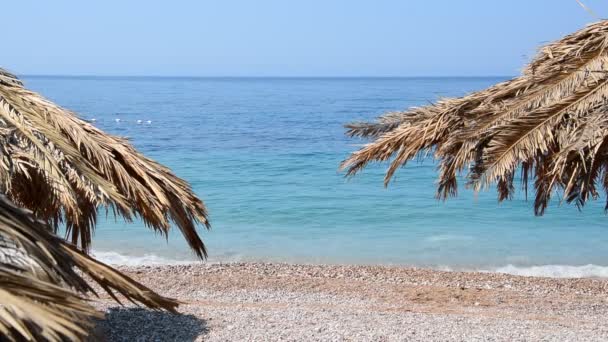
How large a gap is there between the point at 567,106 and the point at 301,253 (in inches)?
340

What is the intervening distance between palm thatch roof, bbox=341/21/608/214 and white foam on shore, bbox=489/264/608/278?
6.23 metres

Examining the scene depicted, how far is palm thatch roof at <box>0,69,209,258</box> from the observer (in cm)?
475

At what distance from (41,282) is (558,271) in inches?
476

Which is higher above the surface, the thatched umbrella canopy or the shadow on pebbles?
the thatched umbrella canopy

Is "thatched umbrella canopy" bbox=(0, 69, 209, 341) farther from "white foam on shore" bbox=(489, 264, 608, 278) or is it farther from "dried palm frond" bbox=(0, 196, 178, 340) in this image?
"white foam on shore" bbox=(489, 264, 608, 278)

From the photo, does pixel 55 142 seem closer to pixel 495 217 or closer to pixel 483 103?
pixel 483 103

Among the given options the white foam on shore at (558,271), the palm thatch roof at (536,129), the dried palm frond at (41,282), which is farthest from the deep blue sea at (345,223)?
the dried palm frond at (41,282)

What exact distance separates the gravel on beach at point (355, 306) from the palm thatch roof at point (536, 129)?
1.30 m

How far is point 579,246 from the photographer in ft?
46.9

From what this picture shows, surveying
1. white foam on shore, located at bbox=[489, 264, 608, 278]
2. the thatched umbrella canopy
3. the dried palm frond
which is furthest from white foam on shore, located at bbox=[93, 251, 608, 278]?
the dried palm frond

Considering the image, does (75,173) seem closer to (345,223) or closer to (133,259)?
(133,259)

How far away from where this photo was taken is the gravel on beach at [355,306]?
20.5 ft

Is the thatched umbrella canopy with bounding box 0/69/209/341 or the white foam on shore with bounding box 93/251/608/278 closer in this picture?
the thatched umbrella canopy with bounding box 0/69/209/341

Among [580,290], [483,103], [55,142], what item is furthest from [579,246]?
[55,142]
